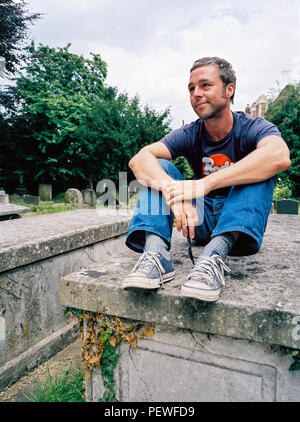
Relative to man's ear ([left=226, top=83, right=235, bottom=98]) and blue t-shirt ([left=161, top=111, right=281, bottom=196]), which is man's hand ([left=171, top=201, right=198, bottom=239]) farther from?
man's ear ([left=226, top=83, right=235, bottom=98])

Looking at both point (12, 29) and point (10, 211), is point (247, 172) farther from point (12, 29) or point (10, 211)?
point (12, 29)

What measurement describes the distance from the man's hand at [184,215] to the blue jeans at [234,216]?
75mm

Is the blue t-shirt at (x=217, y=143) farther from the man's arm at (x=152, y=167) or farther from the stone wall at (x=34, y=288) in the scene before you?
the stone wall at (x=34, y=288)

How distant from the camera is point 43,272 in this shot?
229cm

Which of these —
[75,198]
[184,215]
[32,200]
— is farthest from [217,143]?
[32,200]

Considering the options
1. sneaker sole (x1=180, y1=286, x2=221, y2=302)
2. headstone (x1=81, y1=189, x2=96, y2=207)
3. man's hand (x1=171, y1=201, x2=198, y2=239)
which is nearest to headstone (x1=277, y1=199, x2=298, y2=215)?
man's hand (x1=171, y1=201, x2=198, y2=239)

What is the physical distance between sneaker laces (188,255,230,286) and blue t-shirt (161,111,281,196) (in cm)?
66

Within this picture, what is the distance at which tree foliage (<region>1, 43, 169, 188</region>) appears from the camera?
14.3m

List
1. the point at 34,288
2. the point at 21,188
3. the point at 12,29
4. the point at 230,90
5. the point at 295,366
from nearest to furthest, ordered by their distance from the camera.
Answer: the point at 295,366, the point at 230,90, the point at 34,288, the point at 12,29, the point at 21,188

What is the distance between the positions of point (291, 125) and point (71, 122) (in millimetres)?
12172

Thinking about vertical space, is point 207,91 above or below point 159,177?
above

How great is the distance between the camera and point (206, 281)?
1.24 m

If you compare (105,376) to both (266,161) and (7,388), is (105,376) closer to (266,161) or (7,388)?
(7,388)
